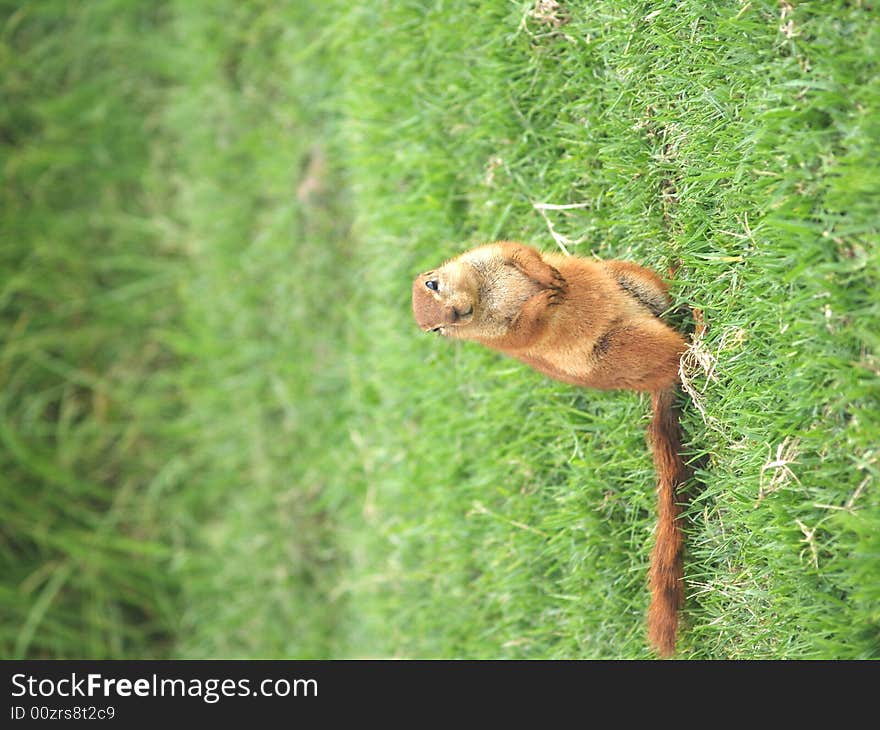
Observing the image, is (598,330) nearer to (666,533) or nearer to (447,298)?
(447,298)

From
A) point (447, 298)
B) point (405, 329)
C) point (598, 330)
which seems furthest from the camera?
point (405, 329)

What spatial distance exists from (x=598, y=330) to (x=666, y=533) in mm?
576

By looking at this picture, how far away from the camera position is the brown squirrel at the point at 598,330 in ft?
8.38

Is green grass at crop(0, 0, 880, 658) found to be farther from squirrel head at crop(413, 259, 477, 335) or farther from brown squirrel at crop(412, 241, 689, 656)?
squirrel head at crop(413, 259, 477, 335)

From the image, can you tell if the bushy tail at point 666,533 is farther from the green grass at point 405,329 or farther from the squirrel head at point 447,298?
the squirrel head at point 447,298

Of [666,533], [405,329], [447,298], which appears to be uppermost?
[447,298]

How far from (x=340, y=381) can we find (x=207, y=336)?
102 centimetres

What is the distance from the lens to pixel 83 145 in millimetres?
5574

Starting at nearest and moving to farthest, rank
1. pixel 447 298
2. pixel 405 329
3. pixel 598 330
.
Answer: pixel 598 330 → pixel 447 298 → pixel 405 329

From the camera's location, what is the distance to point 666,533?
2.60 m


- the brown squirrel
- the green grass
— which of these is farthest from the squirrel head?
the green grass

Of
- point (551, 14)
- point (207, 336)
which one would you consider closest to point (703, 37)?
point (551, 14)

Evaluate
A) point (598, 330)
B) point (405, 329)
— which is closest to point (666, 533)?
point (598, 330)

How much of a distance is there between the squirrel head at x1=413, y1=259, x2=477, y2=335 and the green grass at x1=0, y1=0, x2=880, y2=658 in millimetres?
509
